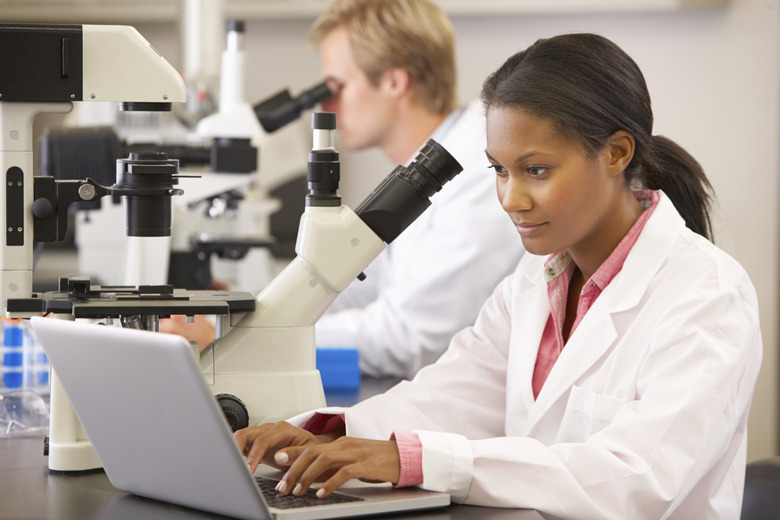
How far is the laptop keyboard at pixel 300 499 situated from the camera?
1022mm

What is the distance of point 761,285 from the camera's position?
359cm

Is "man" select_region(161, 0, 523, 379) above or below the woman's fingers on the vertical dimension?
above

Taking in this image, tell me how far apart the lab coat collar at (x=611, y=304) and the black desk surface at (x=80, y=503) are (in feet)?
1.01

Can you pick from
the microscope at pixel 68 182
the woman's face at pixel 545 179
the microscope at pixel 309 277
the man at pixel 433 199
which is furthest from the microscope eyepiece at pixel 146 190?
the man at pixel 433 199

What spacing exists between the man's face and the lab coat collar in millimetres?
1452

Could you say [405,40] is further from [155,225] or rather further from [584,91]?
[155,225]

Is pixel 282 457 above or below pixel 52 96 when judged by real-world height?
below

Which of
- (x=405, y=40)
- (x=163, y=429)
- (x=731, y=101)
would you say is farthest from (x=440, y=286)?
(x=731, y=101)

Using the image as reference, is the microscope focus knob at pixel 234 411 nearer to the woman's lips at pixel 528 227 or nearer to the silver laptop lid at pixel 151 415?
the silver laptop lid at pixel 151 415

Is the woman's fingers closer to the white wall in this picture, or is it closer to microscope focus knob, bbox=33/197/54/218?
microscope focus knob, bbox=33/197/54/218

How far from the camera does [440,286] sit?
7.63 feet

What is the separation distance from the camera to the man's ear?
2682mm

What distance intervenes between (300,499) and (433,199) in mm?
1537

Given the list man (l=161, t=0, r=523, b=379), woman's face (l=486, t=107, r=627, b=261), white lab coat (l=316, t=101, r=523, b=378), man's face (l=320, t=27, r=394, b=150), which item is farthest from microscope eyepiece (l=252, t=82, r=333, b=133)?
woman's face (l=486, t=107, r=627, b=261)
